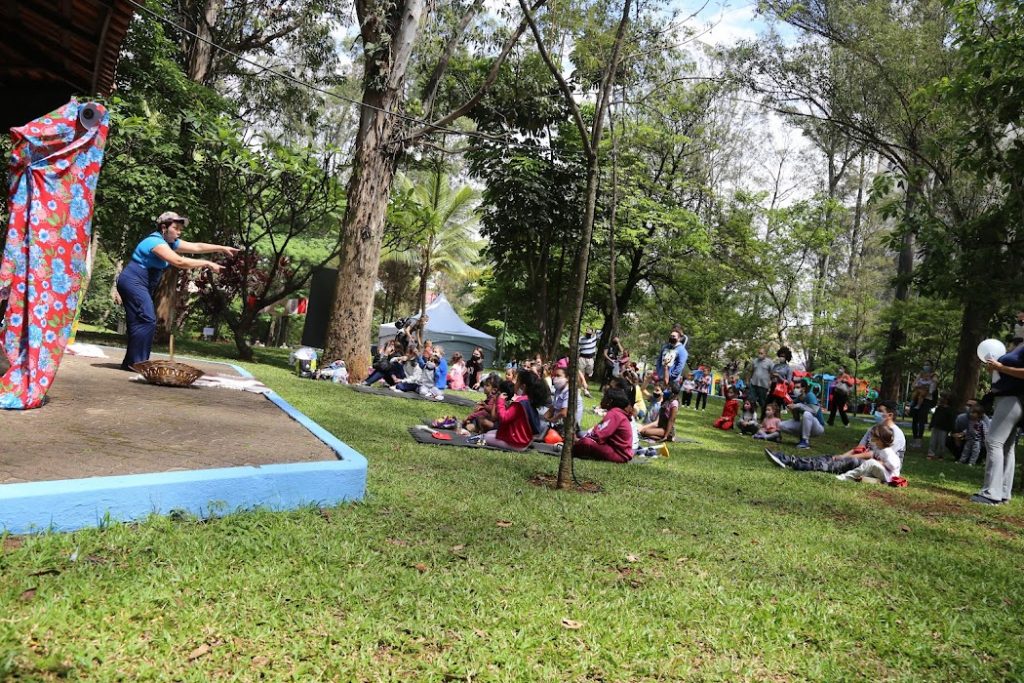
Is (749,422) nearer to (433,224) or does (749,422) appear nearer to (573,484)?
(573,484)

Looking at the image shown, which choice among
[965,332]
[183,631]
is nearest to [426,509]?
[183,631]

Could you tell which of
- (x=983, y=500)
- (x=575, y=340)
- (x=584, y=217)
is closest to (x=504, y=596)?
(x=575, y=340)

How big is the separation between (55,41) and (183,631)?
613 centimetres

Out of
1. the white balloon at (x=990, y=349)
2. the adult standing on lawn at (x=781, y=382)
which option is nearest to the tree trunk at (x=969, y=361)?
the adult standing on lawn at (x=781, y=382)

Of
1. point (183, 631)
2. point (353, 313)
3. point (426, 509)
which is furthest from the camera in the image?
point (353, 313)

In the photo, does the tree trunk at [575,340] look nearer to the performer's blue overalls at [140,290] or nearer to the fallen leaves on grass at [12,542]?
the fallen leaves on grass at [12,542]

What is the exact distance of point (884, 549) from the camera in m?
5.08

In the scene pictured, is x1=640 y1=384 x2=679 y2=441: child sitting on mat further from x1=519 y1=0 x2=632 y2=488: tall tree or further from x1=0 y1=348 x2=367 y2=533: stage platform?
x1=0 y1=348 x2=367 y2=533: stage platform

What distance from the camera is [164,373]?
7379 mm

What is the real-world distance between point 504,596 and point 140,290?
6.32 metres

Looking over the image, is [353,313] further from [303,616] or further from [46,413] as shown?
[303,616]

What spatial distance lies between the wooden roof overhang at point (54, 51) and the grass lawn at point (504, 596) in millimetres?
4459

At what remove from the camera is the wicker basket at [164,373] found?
7.35 metres

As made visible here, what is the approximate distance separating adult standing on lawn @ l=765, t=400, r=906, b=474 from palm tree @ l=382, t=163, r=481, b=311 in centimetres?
1146
